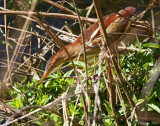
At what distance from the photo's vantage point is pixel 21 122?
1893 mm

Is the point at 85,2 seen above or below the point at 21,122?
above

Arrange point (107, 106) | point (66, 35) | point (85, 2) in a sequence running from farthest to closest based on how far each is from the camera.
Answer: point (85, 2)
point (66, 35)
point (107, 106)

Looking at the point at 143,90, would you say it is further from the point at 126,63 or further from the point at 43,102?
the point at 43,102

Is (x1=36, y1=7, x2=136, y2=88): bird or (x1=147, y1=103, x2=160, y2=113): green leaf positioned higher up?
(x1=36, y1=7, x2=136, y2=88): bird

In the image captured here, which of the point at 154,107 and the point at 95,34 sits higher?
the point at 95,34

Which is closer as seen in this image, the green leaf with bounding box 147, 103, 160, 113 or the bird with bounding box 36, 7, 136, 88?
the green leaf with bounding box 147, 103, 160, 113

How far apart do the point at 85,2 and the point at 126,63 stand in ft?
5.41

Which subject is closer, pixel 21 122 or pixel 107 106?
pixel 107 106

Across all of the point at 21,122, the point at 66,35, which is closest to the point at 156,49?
the point at 21,122

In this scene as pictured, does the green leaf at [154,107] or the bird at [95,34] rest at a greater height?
the bird at [95,34]

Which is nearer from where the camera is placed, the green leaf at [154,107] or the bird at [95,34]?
the green leaf at [154,107]

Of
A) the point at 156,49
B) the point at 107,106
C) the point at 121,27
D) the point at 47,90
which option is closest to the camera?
the point at 107,106

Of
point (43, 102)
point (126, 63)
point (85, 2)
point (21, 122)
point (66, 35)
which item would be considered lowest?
point (21, 122)

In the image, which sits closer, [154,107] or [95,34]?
[154,107]
